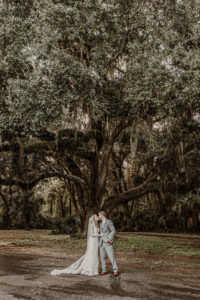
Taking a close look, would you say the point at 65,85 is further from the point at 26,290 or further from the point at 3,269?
the point at 26,290

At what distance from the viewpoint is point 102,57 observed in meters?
12.8

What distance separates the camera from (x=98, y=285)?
6.79m

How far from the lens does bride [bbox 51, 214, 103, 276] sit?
801 centimetres

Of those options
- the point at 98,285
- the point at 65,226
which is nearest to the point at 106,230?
the point at 98,285

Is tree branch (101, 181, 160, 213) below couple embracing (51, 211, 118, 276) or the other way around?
the other way around

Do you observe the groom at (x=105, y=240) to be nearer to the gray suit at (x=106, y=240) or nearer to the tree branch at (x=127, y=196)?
the gray suit at (x=106, y=240)

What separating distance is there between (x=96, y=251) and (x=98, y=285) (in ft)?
5.19

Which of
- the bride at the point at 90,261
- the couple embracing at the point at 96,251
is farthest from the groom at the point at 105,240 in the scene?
the bride at the point at 90,261

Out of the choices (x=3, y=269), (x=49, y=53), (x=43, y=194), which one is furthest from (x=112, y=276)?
(x=43, y=194)

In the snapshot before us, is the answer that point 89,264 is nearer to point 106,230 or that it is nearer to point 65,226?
point 106,230

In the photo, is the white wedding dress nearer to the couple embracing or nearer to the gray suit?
the couple embracing

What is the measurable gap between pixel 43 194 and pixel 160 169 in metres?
19.8

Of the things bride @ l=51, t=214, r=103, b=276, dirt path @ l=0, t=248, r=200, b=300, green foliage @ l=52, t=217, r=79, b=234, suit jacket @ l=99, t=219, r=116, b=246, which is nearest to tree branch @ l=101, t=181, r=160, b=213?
dirt path @ l=0, t=248, r=200, b=300

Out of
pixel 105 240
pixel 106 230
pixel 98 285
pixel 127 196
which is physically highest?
pixel 127 196
